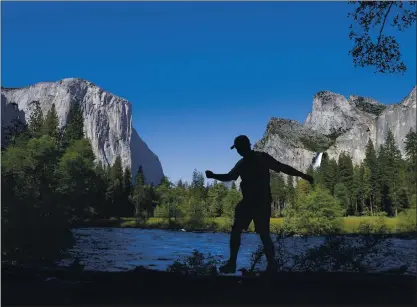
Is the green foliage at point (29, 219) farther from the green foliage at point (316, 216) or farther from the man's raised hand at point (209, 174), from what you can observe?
the green foliage at point (316, 216)

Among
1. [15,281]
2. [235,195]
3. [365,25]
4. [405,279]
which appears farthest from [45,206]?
[235,195]

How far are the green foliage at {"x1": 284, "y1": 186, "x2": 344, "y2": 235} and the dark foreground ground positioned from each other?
2417 cm

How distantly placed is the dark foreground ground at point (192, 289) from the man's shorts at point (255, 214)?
67cm

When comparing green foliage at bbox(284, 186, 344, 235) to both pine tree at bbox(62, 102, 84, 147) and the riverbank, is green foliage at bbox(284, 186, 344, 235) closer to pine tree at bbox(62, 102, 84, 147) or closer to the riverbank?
the riverbank

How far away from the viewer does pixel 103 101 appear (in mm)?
20188

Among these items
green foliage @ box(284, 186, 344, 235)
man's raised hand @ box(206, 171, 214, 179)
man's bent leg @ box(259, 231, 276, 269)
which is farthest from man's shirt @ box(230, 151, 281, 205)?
green foliage @ box(284, 186, 344, 235)

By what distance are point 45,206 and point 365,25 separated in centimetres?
681

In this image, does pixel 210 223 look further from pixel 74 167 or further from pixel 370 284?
pixel 370 284

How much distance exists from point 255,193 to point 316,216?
27636mm

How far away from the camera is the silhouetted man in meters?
4.70

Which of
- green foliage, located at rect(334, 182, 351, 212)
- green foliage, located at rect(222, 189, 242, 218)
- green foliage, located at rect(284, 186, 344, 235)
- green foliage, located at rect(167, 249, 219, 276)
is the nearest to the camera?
green foliage, located at rect(167, 249, 219, 276)

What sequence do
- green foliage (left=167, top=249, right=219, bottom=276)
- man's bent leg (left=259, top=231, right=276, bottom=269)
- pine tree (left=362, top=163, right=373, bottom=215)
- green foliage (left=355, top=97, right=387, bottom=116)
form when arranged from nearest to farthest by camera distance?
man's bent leg (left=259, top=231, right=276, bottom=269) < green foliage (left=167, top=249, right=219, bottom=276) < pine tree (left=362, top=163, right=373, bottom=215) < green foliage (left=355, top=97, right=387, bottom=116)

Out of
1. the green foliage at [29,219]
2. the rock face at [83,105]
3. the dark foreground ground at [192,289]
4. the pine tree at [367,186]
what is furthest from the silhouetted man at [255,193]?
the pine tree at [367,186]

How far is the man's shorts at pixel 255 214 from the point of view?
15.4ft
